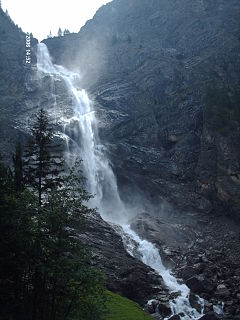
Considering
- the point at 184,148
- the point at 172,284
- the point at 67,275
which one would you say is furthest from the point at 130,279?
the point at 184,148

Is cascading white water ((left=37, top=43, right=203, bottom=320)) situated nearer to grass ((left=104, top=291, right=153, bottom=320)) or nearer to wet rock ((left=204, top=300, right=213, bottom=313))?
wet rock ((left=204, top=300, right=213, bottom=313))

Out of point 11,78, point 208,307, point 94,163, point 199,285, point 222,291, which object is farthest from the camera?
point 11,78

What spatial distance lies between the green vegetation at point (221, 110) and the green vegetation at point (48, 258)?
→ 149 ft

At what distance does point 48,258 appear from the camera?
16500 millimetres

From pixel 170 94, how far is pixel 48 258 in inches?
2535

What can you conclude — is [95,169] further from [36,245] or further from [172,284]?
[36,245]

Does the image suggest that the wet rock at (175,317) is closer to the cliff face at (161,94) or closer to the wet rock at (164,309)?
the wet rock at (164,309)

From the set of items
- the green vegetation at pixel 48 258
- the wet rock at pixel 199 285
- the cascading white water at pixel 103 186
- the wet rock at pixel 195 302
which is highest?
the cascading white water at pixel 103 186

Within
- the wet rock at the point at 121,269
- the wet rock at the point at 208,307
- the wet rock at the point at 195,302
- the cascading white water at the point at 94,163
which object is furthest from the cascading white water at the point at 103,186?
the wet rock at the point at 121,269

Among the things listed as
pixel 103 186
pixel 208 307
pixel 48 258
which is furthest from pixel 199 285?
pixel 103 186

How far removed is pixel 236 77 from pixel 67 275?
6601cm

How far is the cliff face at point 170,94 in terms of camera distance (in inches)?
2351

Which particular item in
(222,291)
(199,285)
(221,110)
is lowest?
(222,291)

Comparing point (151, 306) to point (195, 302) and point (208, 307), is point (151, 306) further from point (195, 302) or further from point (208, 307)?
point (208, 307)
